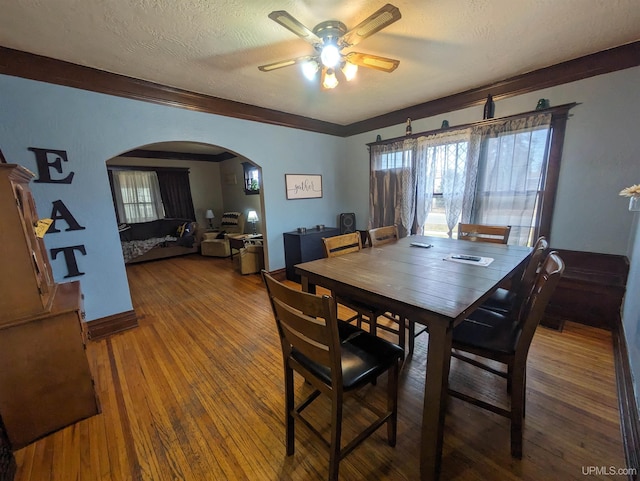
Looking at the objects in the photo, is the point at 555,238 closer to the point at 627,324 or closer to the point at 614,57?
the point at 627,324

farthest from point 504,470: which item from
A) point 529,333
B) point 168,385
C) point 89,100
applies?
point 89,100

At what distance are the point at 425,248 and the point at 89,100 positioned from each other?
10.6 feet

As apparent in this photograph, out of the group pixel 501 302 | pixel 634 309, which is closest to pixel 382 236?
pixel 501 302

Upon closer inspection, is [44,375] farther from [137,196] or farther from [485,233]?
[137,196]

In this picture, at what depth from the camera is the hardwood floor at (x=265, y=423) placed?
48.2 inches

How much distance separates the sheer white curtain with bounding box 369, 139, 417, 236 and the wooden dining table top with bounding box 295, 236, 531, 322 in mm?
1552

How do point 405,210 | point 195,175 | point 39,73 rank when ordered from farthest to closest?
point 195,175 < point 405,210 < point 39,73

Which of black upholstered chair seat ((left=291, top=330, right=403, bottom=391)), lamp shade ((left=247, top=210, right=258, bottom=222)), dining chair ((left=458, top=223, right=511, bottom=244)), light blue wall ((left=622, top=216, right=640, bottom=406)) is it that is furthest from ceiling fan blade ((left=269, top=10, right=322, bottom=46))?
lamp shade ((left=247, top=210, right=258, bottom=222))

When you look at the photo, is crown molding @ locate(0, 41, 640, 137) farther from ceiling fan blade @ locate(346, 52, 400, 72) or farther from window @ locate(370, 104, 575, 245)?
ceiling fan blade @ locate(346, 52, 400, 72)

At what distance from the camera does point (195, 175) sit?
6.79 meters

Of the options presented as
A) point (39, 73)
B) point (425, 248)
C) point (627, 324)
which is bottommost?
point (627, 324)

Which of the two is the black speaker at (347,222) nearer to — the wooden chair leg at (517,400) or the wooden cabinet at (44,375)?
the wooden chair leg at (517,400)

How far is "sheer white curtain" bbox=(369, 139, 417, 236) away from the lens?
3.58m

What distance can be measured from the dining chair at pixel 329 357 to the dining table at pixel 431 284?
0.66ft
